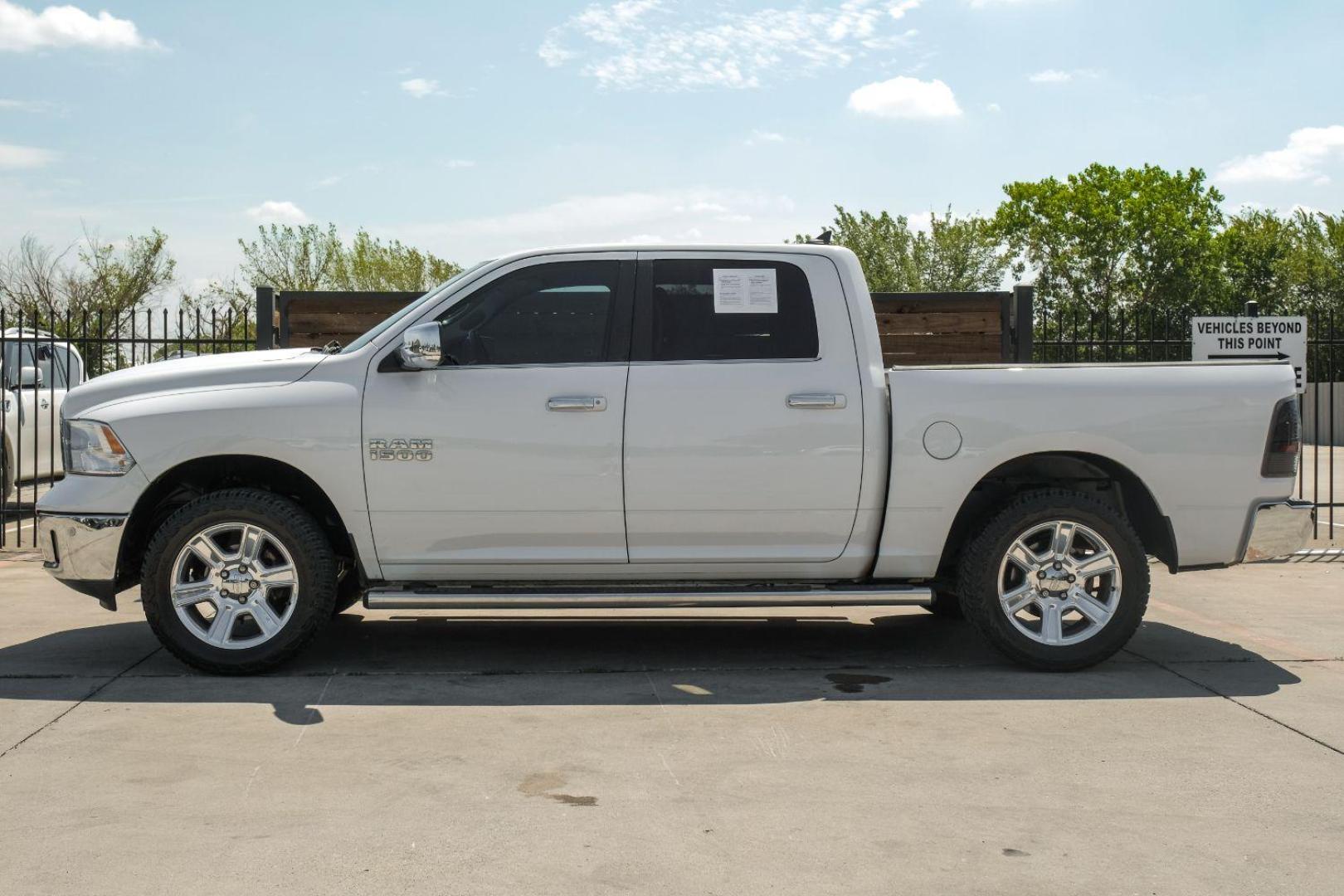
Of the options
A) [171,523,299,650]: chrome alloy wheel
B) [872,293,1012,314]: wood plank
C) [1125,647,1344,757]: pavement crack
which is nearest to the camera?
[1125,647,1344,757]: pavement crack

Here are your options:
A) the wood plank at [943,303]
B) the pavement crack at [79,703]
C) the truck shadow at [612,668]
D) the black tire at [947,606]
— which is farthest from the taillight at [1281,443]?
the pavement crack at [79,703]

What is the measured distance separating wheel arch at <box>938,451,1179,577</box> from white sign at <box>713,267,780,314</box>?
132 cm

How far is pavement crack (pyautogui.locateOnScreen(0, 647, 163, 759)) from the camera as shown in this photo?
4.98 meters

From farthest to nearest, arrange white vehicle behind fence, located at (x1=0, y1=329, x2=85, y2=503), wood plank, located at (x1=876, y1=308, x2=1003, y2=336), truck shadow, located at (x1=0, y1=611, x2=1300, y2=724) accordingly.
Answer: white vehicle behind fence, located at (x1=0, y1=329, x2=85, y2=503) → wood plank, located at (x1=876, y1=308, x2=1003, y2=336) → truck shadow, located at (x1=0, y1=611, x2=1300, y2=724)

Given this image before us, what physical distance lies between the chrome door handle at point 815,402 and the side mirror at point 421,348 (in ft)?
5.29

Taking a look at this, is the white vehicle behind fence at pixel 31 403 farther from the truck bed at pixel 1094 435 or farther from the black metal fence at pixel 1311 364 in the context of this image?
the black metal fence at pixel 1311 364

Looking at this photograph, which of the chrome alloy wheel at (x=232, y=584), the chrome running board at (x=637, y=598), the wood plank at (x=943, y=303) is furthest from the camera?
the wood plank at (x=943, y=303)

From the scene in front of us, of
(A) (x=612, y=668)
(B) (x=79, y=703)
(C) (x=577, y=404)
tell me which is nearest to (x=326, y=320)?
(C) (x=577, y=404)

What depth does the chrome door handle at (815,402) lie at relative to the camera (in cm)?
613

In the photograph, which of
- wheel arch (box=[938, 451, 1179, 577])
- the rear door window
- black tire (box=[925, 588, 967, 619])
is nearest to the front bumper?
the rear door window

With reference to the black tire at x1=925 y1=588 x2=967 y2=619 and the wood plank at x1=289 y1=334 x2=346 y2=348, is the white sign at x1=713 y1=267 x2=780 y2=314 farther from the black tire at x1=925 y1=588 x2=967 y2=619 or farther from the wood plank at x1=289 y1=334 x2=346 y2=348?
the wood plank at x1=289 y1=334 x2=346 y2=348

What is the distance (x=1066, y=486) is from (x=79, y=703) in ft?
15.3

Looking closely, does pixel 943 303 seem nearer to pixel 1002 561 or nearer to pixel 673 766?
pixel 1002 561

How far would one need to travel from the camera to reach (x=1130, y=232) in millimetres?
53719
